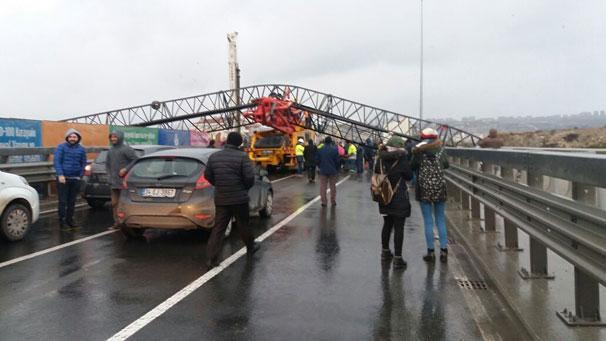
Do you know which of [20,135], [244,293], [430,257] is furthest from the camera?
[20,135]

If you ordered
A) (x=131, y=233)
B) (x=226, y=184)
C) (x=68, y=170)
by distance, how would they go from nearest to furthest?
(x=226, y=184) < (x=131, y=233) < (x=68, y=170)

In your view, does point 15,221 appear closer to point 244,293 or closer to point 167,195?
point 167,195

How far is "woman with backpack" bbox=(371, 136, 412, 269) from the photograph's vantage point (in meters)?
6.82

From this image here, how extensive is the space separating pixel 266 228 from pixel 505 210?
453cm

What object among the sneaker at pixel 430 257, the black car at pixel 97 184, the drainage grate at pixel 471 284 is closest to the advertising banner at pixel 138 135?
the black car at pixel 97 184

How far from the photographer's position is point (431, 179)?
23.0 feet

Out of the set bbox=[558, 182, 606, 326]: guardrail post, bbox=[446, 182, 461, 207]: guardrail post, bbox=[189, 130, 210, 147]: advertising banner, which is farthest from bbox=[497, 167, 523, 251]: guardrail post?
bbox=[189, 130, 210, 147]: advertising banner

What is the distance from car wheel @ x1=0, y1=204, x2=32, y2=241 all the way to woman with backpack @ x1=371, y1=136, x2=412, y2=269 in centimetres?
558

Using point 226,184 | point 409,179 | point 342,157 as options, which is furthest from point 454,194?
point 226,184

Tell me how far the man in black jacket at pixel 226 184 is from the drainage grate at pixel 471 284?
2854 mm

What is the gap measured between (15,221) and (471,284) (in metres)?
6.80

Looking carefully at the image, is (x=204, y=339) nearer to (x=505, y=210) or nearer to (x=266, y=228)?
(x=505, y=210)

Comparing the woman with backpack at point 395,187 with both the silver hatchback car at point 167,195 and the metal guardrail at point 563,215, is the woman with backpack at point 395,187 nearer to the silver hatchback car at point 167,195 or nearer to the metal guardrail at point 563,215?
the metal guardrail at point 563,215

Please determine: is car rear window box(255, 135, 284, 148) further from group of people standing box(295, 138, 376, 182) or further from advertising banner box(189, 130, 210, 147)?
advertising banner box(189, 130, 210, 147)
